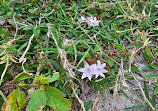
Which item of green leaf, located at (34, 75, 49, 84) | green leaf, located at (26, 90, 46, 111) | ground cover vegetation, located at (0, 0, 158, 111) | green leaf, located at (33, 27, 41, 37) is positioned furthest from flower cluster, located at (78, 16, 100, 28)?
green leaf, located at (26, 90, 46, 111)

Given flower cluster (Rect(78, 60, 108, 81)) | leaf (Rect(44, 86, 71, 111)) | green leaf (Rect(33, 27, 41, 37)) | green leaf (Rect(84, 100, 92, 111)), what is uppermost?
Result: green leaf (Rect(33, 27, 41, 37))

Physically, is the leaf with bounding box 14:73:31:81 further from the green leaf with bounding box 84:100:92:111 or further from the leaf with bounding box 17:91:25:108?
the green leaf with bounding box 84:100:92:111

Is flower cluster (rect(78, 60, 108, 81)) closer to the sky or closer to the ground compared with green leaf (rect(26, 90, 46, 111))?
closer to the sky

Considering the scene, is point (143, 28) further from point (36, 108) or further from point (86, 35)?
point (36, 108)

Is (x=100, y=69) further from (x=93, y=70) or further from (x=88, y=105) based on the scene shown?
(x=88, y=105)

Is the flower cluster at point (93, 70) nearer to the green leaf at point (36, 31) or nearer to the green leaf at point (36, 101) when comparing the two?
the green leaf at point (36, 101)

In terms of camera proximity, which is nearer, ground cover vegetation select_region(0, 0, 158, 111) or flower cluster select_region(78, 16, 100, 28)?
ground cover vegetation select_region(0, 0, 158, 111)

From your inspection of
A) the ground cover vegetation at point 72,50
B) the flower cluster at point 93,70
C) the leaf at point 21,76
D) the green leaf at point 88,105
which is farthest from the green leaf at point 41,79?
the green leaf at point 88,105

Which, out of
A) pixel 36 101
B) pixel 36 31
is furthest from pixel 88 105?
pixel 36 31
